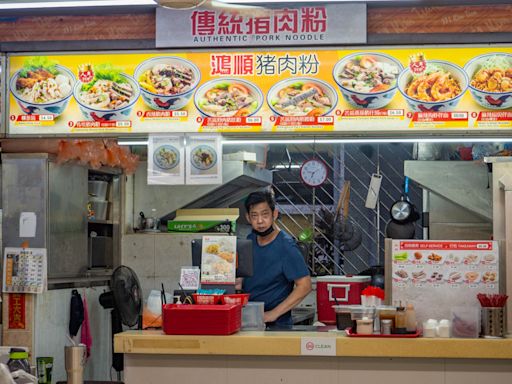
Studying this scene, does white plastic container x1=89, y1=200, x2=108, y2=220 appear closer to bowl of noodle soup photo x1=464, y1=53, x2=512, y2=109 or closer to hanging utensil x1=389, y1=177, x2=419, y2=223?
hanging utensil x1=389, y1=177, x2=419, y2=223

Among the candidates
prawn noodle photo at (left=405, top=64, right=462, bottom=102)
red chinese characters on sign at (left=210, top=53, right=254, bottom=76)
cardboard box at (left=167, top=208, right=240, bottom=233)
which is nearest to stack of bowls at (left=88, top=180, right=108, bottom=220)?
cardboard box at (left=167, top=208, right=240, bottom=233)

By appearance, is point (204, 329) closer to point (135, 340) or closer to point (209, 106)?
point (135, 340)

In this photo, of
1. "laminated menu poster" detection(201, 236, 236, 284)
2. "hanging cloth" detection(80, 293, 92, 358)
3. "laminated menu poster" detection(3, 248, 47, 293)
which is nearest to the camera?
"laminated menu poster" detection(201, 236, 236, 284)

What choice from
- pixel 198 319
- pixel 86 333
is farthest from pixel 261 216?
pixel 86 333

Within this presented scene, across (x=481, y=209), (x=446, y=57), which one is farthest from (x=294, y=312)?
(x=446, y=57)

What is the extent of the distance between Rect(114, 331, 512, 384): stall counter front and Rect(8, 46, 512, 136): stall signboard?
1.73 metres

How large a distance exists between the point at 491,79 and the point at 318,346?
2315 mm

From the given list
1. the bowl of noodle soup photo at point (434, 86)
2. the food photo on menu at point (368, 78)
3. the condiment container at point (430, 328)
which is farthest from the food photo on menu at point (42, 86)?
the condiment container at point (430, 328)

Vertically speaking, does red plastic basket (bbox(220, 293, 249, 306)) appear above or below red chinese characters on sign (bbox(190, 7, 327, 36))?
Answer: below

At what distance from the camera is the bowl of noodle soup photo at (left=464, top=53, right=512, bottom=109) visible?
5789mm

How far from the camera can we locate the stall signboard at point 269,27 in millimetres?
5867

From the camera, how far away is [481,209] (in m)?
8.48

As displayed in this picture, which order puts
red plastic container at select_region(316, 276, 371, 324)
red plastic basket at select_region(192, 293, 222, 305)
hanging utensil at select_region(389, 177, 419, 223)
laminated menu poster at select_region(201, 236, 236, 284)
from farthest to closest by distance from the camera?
hanging utensil at select_region(389, 177, 419, 223), red plastic container at select_region(316, 276, 371, 324), laminated menu poster at select_region(201, 236, 236, 284), red plastic basket at select_region(192, 293, 222, 305)

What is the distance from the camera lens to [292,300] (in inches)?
238
